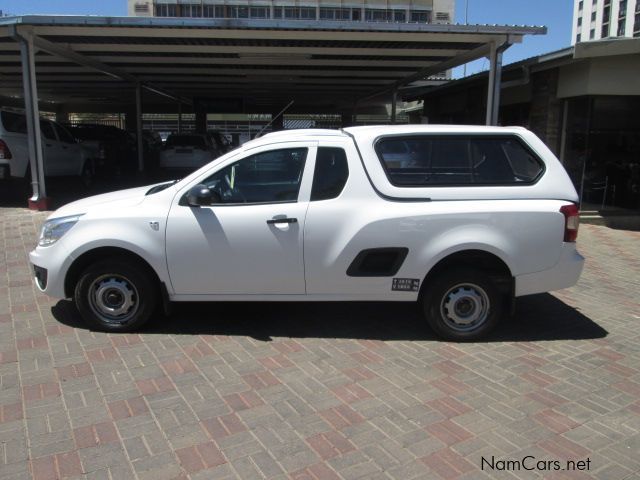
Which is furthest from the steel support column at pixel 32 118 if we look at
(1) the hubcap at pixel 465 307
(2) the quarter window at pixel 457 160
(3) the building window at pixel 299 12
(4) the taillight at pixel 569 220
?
(3) the building window at pixel 299 12

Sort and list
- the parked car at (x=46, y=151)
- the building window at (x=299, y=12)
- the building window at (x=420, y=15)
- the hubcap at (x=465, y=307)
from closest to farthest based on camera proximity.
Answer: the hubcap at (x=465, y=307)
the parked car at (x=46, y=151)
the building window at (x=299, y=12)
the building window at (x=420, y=15)

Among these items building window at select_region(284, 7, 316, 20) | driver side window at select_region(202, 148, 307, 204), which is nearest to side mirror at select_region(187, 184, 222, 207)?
driver side window at select_region(202, 148, 307, 204)

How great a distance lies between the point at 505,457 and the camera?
3133 millimetres

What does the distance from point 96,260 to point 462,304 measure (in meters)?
3.17

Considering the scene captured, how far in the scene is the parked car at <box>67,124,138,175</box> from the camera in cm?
1694

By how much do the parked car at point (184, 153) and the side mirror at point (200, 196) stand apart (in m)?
14.6

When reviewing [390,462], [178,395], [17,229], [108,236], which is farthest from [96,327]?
[17,229]

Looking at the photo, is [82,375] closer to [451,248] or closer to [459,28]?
[451,248]

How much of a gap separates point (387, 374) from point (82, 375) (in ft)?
7.32

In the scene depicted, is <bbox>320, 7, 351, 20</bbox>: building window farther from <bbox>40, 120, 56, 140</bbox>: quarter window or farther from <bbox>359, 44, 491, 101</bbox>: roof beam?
<bbox>40, 120, 56, 140</bbox>: quarter window

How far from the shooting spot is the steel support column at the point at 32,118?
10.6 m

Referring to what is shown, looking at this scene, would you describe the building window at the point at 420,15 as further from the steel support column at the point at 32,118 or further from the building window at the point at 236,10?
the steel support column at the point at 32,118

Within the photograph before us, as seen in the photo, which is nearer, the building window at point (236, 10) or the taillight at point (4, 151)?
the taillight at point (4, 151)

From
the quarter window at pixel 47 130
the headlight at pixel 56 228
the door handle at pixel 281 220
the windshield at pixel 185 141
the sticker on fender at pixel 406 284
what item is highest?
the quarter window at pixel 47 130
